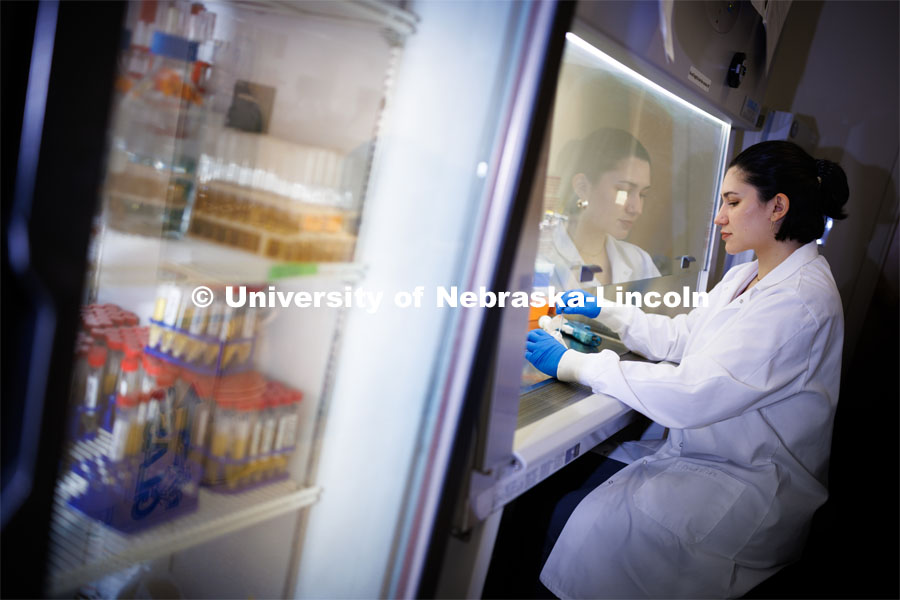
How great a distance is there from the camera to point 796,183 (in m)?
1.93

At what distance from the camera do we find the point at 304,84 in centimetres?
109

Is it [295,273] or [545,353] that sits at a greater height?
[295,273]

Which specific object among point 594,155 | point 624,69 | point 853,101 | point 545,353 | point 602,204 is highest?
point 853,101

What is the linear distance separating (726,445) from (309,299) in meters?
1.24

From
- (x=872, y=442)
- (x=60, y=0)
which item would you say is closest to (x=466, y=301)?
(x=60, y=0)

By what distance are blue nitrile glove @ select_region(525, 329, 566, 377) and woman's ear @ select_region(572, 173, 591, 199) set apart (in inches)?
18.1

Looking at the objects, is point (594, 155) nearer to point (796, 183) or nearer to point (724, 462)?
point (796, 183)

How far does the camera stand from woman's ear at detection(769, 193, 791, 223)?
194cm

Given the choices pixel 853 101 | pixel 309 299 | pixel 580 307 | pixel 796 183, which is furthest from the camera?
pixel 853 101

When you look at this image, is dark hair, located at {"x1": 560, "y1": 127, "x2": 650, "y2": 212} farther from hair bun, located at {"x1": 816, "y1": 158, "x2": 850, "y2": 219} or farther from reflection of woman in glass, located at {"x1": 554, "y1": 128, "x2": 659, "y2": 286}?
hair bun, located at {"x1": 816, "y1": 158, "x2": 850, "y2": 219}

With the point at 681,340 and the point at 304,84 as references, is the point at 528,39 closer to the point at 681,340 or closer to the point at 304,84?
the point at 304,84

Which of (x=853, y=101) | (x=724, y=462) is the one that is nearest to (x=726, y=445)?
(x=724, y=462)

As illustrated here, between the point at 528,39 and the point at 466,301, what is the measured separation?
0.43m

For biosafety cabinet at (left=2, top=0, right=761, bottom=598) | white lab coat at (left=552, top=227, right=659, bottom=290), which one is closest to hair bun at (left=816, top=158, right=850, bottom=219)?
white lab coat at (left=552, top=227, right=659, bottom=290)
